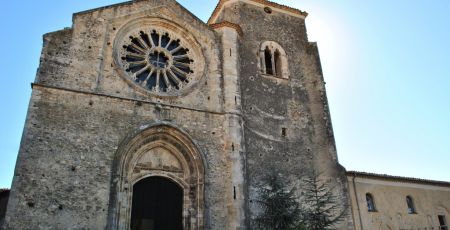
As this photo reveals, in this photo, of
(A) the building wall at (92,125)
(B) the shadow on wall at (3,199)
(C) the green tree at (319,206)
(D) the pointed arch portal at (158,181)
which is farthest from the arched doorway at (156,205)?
(B) the shadow on wall at (3,199)

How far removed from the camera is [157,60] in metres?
14.9

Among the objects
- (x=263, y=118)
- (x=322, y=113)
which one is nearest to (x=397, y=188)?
(x=322, y=113)

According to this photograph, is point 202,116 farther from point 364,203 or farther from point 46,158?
point 364,203

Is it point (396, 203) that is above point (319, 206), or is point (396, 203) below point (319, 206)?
above

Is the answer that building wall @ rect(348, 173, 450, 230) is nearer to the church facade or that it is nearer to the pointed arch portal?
the church facade

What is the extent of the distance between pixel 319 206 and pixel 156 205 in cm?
541

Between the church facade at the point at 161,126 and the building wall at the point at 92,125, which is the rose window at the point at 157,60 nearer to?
the church facade at the point at 161,126

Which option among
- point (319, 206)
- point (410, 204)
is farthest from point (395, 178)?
point (319, 206)

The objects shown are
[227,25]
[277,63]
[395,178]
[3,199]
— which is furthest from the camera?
[277,63]

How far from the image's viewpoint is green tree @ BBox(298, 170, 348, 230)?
1339cm

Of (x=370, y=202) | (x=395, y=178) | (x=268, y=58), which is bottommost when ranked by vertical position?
(x=370, y=202)

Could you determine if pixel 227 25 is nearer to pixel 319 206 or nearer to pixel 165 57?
pixel 165 57

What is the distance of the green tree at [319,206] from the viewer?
1339 centimetres

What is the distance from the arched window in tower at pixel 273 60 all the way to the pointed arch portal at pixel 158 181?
5.64 m
